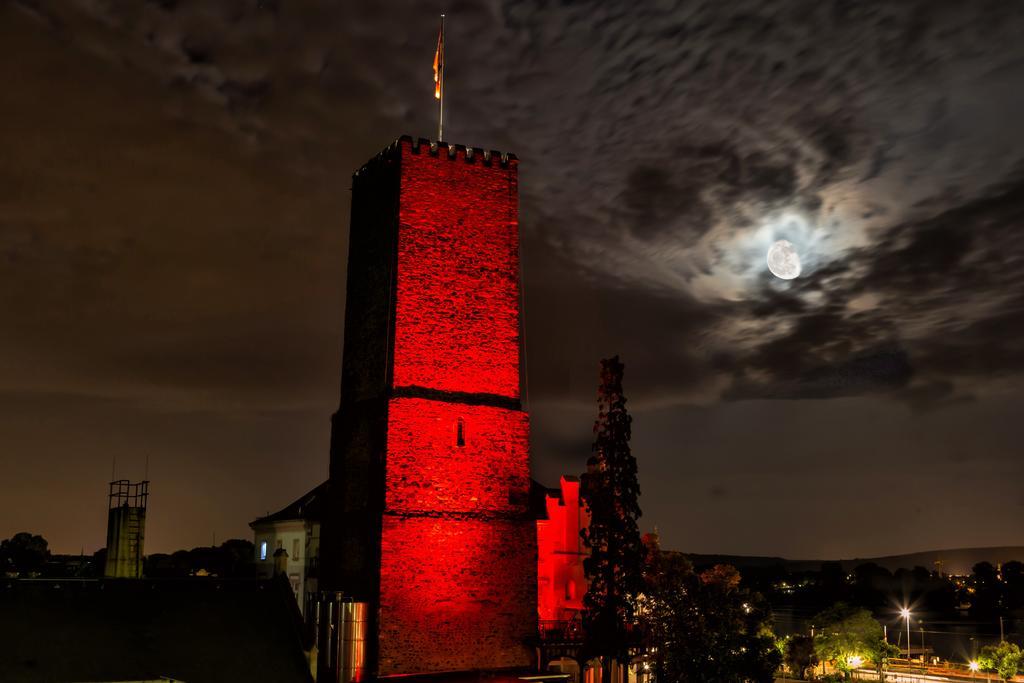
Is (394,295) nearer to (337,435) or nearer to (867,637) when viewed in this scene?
(337,435)

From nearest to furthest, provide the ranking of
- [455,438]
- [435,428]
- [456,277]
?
[435,428] → [455,438] → [456,277]

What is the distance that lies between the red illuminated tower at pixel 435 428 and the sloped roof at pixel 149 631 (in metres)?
2.76

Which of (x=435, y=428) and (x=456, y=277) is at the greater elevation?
(x=456, y=277)

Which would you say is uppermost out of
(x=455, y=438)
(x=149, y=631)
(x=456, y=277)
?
(x=456, y=277)

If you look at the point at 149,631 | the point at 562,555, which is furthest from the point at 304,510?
the point at 149,631

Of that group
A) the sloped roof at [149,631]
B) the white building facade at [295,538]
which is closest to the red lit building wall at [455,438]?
the sloped roof at [149,631]

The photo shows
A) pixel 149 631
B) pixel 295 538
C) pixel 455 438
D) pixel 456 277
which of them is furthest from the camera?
pixel 295 538

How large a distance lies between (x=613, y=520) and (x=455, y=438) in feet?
18.2

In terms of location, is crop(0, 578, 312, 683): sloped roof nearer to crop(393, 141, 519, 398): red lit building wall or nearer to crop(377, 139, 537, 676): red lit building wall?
crop(377, 139, 537, 676): red lit building wall

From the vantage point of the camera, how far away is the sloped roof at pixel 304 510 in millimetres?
43156

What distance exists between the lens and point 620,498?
2803cm

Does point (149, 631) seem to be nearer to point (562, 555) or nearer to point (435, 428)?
point (435, 428)

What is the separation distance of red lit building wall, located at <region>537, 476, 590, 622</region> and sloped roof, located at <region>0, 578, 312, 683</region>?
14008 millimetres

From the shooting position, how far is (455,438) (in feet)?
89.9
